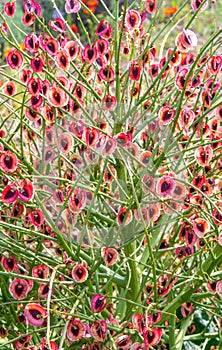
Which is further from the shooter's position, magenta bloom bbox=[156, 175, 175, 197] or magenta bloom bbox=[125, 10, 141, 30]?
magenta bloom bbox=[125, 10, 141, 30]

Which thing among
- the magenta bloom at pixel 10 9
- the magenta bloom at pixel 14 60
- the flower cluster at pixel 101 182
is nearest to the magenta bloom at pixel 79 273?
the flower cluster at pixel 101 182

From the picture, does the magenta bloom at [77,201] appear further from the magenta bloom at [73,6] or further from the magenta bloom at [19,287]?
the magenta bloom at [73,6]

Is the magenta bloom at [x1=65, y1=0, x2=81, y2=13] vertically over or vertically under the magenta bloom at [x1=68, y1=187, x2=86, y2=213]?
over

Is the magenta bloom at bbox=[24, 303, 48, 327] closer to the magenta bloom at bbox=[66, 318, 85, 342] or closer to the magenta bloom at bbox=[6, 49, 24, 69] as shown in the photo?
the magenta bloom at bbox=[66, 318, 85, 342]

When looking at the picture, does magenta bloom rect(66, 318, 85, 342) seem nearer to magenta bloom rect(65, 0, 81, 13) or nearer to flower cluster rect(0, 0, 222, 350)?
flower cluster rect(0, 0, 222, 350)

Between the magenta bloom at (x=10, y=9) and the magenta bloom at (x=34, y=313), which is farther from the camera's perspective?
the magenta bloom at (x=10, y=9)

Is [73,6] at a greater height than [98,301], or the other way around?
[73,6]

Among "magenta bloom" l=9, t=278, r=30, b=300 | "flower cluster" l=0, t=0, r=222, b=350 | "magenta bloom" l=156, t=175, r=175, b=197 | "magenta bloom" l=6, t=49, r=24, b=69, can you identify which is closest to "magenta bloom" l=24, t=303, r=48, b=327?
"flower cluster" l=0, t=0, r=222, b=350

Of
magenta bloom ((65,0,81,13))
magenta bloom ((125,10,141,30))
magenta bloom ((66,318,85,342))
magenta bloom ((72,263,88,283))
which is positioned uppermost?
magenta bloom ((65,0,81,13))

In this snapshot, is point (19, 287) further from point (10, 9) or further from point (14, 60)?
point (10, 9)

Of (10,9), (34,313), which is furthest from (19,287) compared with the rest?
(10,9)

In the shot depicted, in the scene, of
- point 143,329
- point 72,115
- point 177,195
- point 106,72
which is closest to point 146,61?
point 106,72

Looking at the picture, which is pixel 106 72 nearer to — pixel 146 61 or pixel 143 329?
pixel 146 61
